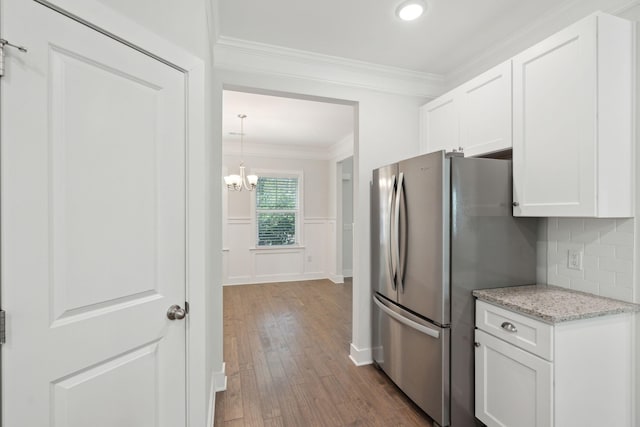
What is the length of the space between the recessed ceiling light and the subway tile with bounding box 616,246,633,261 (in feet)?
5.90

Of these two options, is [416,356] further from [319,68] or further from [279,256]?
[279,256]

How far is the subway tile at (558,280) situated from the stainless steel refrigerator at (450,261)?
0.29ft

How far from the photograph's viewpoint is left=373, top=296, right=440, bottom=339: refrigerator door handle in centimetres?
190

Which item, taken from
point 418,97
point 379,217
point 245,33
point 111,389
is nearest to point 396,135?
point 418,97

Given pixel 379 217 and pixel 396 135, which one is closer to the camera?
pixel 379 217

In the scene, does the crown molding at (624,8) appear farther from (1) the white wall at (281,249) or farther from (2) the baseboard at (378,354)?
(1) the white wall at (281,249)

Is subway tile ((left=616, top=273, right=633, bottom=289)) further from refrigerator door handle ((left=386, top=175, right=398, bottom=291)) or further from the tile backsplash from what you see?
refrigerator door handle ((left=386, top=175, right=398, bottom=291))

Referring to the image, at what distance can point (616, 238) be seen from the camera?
169 centimetres

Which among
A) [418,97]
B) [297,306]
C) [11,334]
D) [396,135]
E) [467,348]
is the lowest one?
[297,306]

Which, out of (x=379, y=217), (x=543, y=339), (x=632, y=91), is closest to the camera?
(x=543, y=339)

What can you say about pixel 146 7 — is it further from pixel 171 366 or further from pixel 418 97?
pixel 418 97

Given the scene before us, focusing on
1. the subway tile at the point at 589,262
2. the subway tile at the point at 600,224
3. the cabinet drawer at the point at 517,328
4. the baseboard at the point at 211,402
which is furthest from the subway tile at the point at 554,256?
the baseboard at the point at 211,402

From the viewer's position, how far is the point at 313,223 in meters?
6.30

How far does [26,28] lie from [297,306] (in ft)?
13.4
